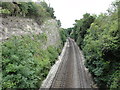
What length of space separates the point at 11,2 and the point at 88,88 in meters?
11.1

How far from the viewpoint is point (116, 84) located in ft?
26.3

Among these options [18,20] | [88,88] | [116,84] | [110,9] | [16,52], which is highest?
[110,9]

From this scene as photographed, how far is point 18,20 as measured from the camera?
49.1ft

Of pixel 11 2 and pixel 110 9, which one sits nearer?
pixel 11 2

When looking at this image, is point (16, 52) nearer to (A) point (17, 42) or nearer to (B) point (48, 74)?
(A) point (17, 42)

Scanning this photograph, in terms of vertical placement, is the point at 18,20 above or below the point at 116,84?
above

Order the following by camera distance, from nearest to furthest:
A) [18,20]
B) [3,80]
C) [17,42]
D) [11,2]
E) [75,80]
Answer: [3,80]
[17,42]
[75,80]
[11,2]
[18,20]

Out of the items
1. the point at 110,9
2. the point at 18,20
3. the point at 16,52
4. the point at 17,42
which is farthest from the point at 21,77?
the point at 110,9

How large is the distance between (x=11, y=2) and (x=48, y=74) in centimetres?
828

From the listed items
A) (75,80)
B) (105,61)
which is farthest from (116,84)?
(75,80)

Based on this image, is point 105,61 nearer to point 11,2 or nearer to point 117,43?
point 117,43

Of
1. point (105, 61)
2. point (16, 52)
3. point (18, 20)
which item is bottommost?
point (105, 61)

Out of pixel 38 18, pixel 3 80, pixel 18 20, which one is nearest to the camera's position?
pixel 3 80

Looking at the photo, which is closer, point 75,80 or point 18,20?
point 75,80
